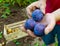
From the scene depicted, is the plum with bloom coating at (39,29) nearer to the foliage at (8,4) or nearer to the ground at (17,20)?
the ground at (17,20)

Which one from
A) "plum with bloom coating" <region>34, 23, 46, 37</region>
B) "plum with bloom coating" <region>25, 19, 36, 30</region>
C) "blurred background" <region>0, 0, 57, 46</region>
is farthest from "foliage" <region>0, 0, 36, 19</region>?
"plum with bloom coating" <region>34, 23, 46, 37</region>

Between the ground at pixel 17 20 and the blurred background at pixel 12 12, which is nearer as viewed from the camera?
the ground at pixel 17 20

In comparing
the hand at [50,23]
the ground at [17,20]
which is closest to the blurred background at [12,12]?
the ground at [17,20]

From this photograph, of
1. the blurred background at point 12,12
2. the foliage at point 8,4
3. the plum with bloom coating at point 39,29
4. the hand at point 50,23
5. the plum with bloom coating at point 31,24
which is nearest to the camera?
the hand at point 50,23

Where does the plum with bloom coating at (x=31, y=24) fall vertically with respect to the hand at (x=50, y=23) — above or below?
below

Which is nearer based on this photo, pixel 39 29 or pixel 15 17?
pixel 39 29

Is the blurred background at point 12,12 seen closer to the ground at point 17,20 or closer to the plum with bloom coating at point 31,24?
the ground at point 17,20

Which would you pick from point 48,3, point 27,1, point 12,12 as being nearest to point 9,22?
point 12,12

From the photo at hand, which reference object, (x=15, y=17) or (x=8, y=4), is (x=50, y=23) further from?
(x=8, y=4)

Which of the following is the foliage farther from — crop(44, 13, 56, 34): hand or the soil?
crop(44, 13, 56, 34): hand

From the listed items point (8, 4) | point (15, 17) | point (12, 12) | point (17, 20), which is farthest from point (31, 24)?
point (8, 4)

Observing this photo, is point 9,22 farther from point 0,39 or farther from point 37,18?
point 37,18

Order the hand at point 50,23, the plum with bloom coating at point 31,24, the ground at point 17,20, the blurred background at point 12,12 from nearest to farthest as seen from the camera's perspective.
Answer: the hand at point 50,23 → the plum with bloom coating at point 31,24 → the ground at point 17,20 → the blurred background at point 12,12

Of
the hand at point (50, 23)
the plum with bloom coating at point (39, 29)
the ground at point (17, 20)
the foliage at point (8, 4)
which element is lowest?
the ground at point (17, 20)
